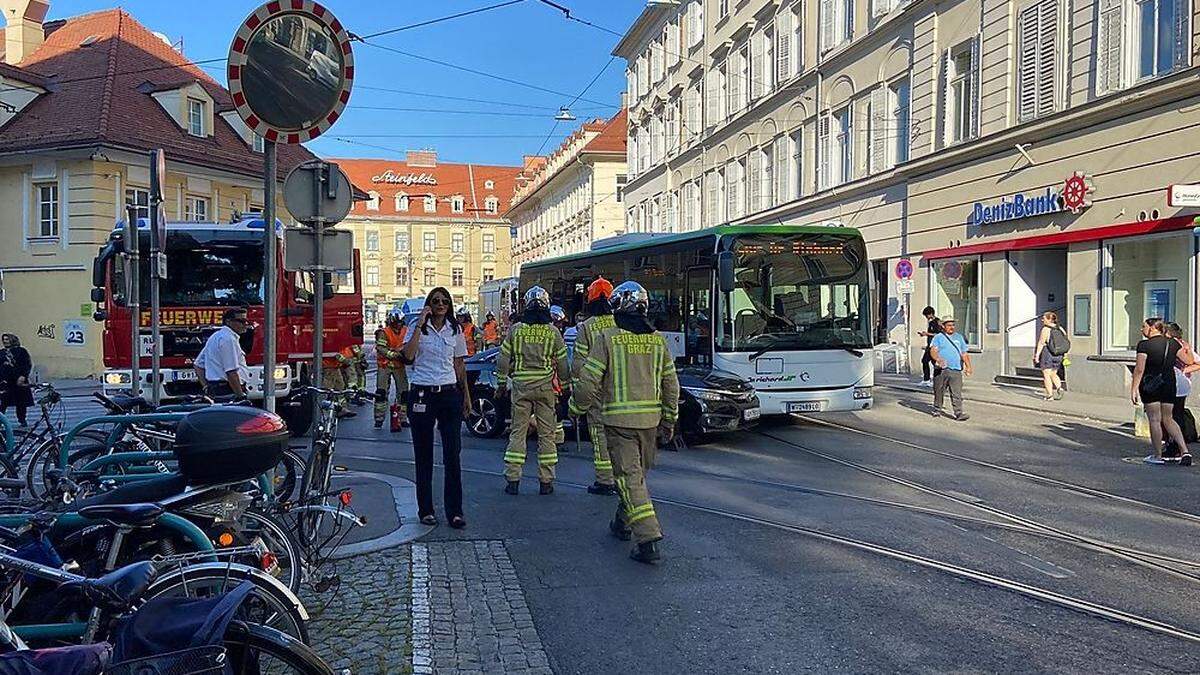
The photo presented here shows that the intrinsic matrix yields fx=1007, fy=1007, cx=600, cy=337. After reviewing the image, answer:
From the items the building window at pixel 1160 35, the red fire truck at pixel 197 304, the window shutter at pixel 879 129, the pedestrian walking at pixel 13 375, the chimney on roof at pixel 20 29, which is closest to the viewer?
the red fire truck at pixel 197 304

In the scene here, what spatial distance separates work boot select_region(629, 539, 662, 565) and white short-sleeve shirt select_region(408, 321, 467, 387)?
2204mm

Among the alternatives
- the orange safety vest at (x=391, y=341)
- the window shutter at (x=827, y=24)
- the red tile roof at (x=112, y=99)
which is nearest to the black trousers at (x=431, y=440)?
the orange safety vest at (x=391, y=341)

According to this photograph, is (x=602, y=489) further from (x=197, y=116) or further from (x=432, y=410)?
(x=197, y=116)

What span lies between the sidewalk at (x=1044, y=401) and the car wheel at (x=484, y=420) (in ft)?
31.4

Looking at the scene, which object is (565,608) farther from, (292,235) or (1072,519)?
(1072,519)

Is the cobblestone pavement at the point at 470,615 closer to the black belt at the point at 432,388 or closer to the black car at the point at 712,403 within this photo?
the black belt at the point at 432,388

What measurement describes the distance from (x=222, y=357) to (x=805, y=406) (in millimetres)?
7673

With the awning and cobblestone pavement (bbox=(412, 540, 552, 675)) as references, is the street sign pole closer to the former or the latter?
cobblestone pavement (bbox=(412, 540, 552, 675))

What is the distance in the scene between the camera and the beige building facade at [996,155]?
724 inches

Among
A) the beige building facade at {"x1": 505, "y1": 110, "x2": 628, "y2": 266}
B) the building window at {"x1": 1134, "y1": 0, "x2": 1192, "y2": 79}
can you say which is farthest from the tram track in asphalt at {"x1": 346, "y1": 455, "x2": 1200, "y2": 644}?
the beige building facade at {"x1": 505, "y1": 110, "x2": 628, "y2": 266}

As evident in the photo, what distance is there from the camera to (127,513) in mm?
4059

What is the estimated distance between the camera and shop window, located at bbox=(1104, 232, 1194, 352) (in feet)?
59.5

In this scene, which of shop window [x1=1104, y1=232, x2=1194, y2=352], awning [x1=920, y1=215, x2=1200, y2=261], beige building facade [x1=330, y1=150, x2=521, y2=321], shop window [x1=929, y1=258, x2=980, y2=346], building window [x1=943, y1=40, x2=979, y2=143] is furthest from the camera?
beige building facade [x1=330, y1=150, x2=521, y2=321]

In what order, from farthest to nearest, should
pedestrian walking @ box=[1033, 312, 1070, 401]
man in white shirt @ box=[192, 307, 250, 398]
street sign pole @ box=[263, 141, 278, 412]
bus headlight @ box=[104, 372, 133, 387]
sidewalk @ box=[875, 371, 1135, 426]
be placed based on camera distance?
pedestrian walking @ box=[1033, 312, 1070, 401]
sidewalk @ box=[875, 371, 1135, 426]
bus headlight @ box=[104, 372, 133, 387]
man in white shirt @ box=[192, 307, 250, 398]
street sign pole @ box=[263, 141, 278, 412]
